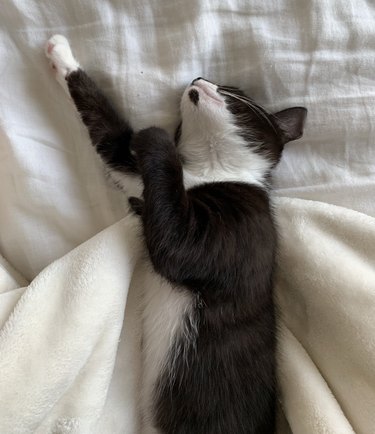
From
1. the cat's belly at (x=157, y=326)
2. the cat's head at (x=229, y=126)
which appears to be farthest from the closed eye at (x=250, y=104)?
the cat's belly at (x=157, y=326)

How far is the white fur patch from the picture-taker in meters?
1.06

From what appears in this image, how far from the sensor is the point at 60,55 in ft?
3.47

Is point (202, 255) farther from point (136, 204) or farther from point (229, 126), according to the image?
point (229, 126)

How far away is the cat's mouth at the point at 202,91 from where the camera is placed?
3.55 feet

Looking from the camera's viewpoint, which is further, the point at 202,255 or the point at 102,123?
the point at 102,123

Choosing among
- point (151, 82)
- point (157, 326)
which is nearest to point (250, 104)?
point (151, 82)

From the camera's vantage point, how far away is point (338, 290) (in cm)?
107

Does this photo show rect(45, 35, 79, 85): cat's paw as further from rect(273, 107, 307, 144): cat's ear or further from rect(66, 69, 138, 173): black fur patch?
rect(273, 107, 307, 144): cat's ear

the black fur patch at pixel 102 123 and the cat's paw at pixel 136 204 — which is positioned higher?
the black fur patch at pixel 102 123

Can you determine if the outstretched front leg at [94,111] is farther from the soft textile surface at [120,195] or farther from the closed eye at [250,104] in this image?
the closed eye at [250,104]

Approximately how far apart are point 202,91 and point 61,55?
299 millimetres

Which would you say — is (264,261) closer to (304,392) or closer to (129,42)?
(304,392)

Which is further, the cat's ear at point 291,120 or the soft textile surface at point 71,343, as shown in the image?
the cat's ear at point 291,120

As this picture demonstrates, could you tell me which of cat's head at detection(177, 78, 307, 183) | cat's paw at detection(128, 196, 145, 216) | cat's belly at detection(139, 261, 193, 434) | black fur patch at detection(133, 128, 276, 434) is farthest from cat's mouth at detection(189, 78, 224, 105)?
cat's belly at detection(139, 261, 193, 434)
